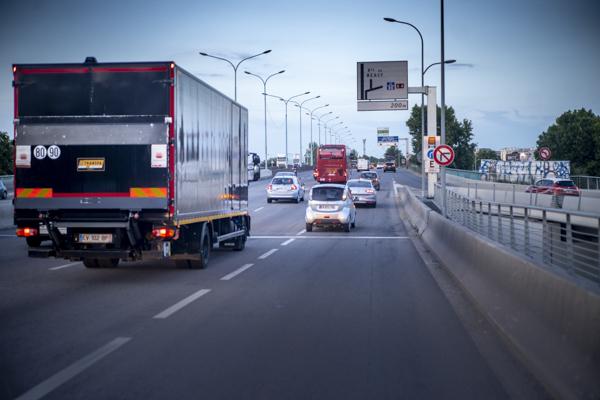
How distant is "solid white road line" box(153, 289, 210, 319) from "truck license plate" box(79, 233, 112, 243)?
6.11ft

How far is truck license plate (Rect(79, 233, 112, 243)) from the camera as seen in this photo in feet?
35.6

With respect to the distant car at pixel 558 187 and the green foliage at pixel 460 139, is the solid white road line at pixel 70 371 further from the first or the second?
the green foliage at pixel 460 139

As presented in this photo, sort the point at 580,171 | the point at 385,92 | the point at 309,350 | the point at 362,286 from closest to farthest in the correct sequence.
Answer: the point at 309,350 → the point at 362,286 → the point at 385,92 → the point at 580,171

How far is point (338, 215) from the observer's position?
22.9 meters

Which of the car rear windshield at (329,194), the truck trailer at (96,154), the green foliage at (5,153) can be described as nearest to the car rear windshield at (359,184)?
the car rear windshield at (329,194)

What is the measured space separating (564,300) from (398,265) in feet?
28.9

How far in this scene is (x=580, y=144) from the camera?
89.9m

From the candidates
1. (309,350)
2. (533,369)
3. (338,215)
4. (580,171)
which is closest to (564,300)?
(533,369)

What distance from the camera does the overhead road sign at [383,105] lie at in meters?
32.8

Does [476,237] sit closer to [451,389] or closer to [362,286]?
[362,286]

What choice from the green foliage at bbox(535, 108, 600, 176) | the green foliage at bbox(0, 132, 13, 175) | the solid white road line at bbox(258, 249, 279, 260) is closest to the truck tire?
the solid white road line at bbox(258, 249, 279, 260)

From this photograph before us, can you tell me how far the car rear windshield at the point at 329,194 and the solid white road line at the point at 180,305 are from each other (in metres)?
13.1

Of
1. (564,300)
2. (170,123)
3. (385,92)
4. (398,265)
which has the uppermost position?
(385,92)

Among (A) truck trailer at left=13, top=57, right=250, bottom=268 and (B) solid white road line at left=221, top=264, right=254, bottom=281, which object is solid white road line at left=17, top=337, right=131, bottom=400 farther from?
(B) solid white road line at left=221, top=264, right=254, bottom=281
